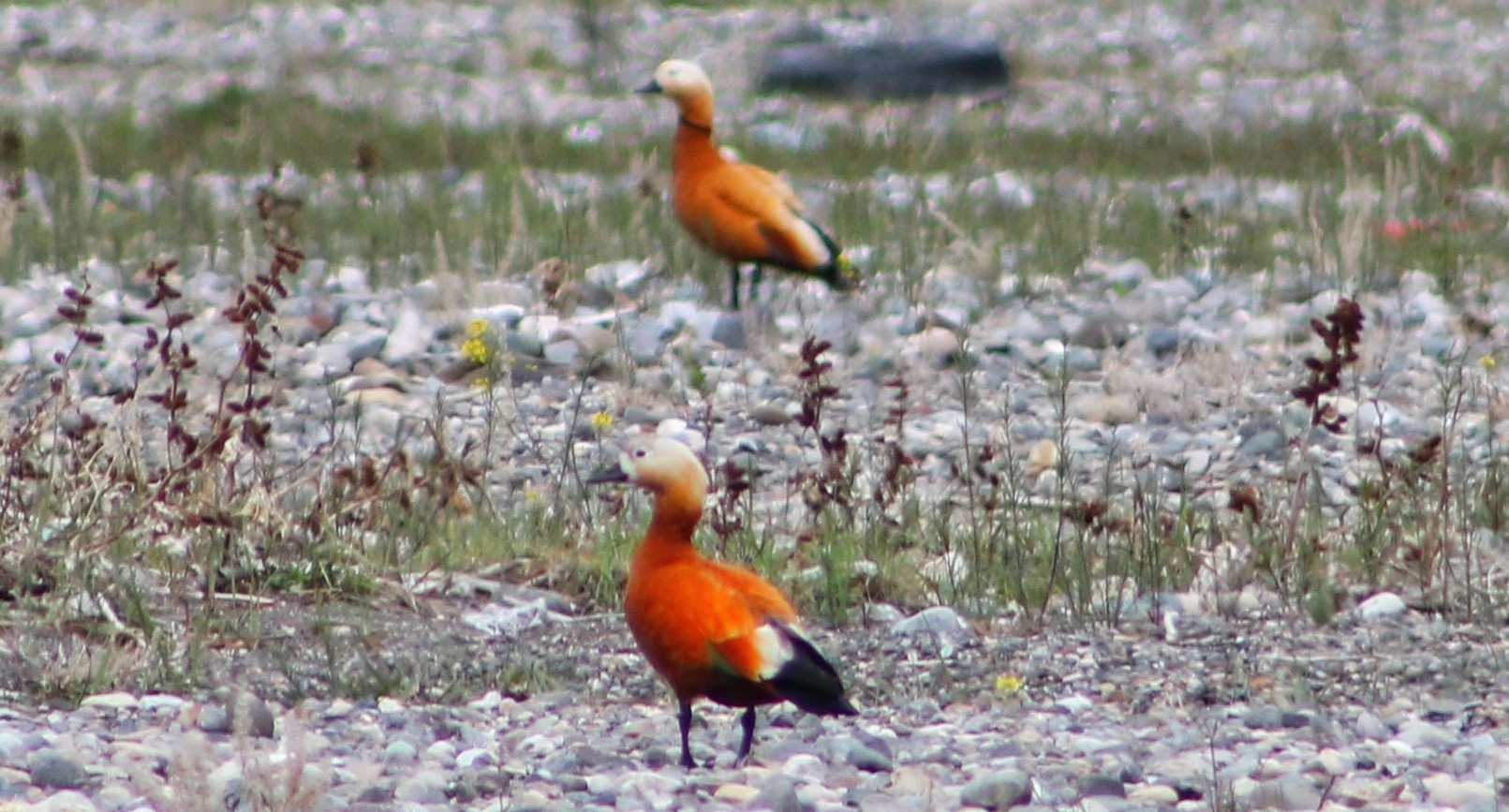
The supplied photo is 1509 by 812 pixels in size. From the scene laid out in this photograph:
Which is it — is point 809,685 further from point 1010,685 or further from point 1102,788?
point 1010,685

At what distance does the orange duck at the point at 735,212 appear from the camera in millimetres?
9516

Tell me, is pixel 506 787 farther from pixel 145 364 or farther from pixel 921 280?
pixel 921 280

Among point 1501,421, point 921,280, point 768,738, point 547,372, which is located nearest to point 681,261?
point 921,280

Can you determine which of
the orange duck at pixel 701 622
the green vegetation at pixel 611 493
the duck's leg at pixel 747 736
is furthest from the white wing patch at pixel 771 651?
the green vegetation at pixel 611 493

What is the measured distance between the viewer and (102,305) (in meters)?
9.73

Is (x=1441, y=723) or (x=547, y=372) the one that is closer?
(x=1441, y=723)

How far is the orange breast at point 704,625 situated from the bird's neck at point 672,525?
0.04 m

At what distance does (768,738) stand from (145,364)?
4.43m

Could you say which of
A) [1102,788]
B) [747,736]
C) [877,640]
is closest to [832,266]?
[877,640]

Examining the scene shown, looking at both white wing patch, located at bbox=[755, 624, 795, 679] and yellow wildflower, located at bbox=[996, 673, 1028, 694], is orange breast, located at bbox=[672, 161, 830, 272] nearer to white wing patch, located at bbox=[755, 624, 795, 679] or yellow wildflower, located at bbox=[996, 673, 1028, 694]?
yellow wildflower, located at bbox=[996, 673, 1028, 694]

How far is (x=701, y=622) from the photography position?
4301mm

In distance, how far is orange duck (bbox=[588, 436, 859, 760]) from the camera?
4.20m

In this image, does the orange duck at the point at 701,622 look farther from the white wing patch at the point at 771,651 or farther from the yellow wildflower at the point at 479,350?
the yellow wildflower at the point at 479,350

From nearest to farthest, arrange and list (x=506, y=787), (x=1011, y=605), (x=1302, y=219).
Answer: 1. (x=506, y=787)
2. (x=1011, y=605)
3. (x=1302, y=219)
